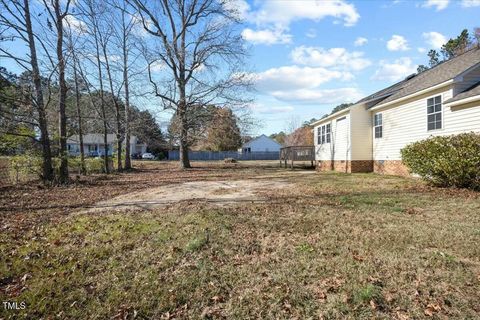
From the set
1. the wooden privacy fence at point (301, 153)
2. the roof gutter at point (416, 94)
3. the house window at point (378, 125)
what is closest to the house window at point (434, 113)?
the roof gutter at point (416, 94)

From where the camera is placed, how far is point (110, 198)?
30.8ft

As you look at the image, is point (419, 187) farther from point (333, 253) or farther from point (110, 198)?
point (110, 198)

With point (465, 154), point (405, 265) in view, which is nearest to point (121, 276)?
point (405, 265)

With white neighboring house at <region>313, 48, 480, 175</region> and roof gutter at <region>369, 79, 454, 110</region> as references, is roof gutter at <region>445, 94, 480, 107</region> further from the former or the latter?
roof gutter at <region>369, 79, 454, 110</region>

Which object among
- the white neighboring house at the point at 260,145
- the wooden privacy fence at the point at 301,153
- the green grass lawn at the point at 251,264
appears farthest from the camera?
the white neighboring house at the point at 260,145

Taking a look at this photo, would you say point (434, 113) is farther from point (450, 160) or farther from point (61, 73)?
point (61, 73)

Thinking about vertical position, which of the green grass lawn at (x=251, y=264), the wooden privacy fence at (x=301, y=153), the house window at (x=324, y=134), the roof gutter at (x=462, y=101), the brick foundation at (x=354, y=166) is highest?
the roof gutter at (x=462, y=101)

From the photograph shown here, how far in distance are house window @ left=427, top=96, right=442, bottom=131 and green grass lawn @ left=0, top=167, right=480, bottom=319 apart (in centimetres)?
534

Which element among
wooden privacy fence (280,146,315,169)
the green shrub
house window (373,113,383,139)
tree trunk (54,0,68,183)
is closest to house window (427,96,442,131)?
the green shrub

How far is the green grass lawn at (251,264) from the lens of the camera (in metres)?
3.15

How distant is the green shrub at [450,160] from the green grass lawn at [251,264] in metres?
2.19

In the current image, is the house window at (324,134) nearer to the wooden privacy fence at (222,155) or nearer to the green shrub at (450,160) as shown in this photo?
the green shrub at (450,160)

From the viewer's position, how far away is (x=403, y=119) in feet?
43.2

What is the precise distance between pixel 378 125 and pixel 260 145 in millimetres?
48109
